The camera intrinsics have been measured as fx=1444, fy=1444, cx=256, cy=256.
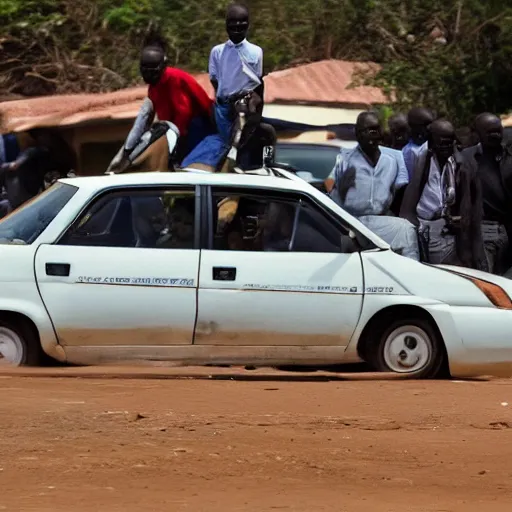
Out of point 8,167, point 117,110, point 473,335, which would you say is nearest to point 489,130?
point 473,335

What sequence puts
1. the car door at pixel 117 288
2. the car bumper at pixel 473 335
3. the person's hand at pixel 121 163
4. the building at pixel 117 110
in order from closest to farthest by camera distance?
the car door at pixel 117 288
the car bumper at pixel 473 335
the person's hand at pixel 121 163
the building at pixel 117 110

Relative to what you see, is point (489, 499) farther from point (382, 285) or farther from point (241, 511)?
point (382, 285)

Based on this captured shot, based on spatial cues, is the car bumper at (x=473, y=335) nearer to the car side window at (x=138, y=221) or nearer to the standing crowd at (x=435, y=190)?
the standing crowd at (x=435, y=190)

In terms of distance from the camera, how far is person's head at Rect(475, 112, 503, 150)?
11695mm

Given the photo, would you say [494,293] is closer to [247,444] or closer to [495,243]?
[495,243]

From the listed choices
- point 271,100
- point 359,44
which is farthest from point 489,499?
point 359,44

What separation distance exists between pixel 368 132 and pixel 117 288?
8.80ft

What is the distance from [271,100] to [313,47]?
3.53 metres

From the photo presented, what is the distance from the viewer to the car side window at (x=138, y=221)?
29.3ft

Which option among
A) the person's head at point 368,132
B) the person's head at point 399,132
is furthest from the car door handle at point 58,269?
the person's head at point 399,132

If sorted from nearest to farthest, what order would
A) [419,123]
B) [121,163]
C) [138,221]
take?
[138,221] → [121,163] → [419,123]

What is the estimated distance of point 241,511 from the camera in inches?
219

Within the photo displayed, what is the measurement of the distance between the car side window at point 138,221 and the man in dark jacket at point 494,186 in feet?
11.2

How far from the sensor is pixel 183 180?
917cm
